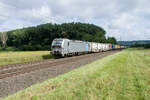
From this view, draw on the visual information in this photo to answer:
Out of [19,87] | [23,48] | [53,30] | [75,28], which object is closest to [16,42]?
[23,48]

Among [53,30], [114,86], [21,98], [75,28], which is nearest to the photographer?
[21,98]

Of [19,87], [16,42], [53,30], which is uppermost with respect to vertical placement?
[53,30]

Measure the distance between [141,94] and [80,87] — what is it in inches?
106

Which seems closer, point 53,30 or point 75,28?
point 53,30

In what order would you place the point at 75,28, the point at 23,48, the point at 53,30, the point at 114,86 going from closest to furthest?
the point at 114,86 → the point at 23,48 → the point at 53,30 → the point at 75,28

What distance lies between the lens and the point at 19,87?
23.7 ft

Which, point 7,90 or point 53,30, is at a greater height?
point 53,30

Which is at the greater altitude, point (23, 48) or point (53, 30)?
point (53, 30)

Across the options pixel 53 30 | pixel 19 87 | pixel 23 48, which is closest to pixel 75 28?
pixel 53 30

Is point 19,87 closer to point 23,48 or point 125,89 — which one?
point 125,89

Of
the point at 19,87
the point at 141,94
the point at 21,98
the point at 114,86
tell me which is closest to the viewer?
the point at 21,98

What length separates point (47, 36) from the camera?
91188 mm

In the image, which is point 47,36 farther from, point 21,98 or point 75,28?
point 21,98

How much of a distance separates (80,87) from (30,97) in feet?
7.52
